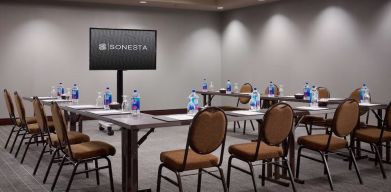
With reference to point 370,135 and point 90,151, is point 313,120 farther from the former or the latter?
point 90,151

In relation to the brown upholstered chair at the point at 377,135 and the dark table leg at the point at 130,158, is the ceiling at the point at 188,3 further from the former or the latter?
the dark table leg at the point at 130,158

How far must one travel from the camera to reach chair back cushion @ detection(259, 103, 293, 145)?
138 inches

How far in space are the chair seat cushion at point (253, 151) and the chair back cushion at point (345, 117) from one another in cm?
60

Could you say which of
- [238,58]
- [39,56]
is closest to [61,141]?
[39,56]

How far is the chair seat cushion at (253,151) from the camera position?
3.60 metres

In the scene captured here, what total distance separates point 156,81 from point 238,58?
203 centimetres

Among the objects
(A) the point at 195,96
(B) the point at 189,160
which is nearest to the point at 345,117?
(A) the point at 195,96

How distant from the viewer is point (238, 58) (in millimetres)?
10352

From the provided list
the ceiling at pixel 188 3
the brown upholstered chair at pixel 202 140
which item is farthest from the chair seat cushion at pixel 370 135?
the ceiling at pixel 188 3

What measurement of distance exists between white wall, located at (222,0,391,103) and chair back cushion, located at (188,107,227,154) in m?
4.86

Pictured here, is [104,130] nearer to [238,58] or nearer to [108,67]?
[108,67]

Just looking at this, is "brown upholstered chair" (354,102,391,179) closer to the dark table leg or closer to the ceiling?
the dark table leg

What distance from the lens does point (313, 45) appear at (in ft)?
27.4

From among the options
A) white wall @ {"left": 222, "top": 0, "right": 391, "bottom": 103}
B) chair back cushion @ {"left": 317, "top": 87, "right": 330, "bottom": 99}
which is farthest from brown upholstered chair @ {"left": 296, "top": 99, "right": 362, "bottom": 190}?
white wall @ {"left": 222, "top": 0, "right": 391, "bottom": 103}
